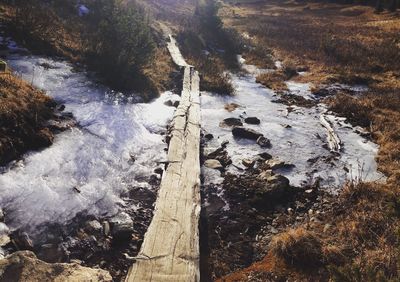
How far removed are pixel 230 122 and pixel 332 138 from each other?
2.43 metres

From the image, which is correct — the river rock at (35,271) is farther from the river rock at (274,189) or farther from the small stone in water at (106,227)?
the river rock at (274,189)

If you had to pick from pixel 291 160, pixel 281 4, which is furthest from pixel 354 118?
pixel 281 4

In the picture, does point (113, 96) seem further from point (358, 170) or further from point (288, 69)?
point (288, 69)

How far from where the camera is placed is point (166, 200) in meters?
5.32

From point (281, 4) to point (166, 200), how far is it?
50.3m

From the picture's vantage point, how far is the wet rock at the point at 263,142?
7989mm

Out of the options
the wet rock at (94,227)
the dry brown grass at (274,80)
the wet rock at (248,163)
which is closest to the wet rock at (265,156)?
the wet rock at (248,163)

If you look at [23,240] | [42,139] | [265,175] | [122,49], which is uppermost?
[122,49]

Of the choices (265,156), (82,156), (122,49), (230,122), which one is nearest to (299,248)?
(265,156)

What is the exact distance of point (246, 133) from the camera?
8.38 metres

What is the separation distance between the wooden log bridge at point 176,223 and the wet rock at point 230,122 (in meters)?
1.31

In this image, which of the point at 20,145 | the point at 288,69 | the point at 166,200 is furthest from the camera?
the point at 288,69

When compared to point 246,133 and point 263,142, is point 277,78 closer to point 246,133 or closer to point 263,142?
point 246,133

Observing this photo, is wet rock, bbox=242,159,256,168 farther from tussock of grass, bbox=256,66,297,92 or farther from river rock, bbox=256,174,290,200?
tussock of grass, bbox=256,66,297,92
